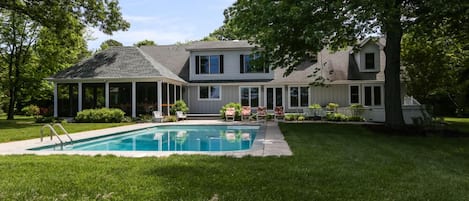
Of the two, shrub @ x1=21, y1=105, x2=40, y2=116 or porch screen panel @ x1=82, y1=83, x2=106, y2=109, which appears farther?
shrub @ x1=21, y1=105, x2=40, y2=116

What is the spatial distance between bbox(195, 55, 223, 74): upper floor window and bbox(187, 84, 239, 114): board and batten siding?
1.28m

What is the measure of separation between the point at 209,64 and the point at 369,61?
11210 mm

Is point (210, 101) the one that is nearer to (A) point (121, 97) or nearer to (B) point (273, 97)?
(B) point (273, 97)

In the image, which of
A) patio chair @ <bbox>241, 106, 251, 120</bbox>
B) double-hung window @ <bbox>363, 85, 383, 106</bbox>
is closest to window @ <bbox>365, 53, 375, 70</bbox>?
double-hung window @ <bbox>363, 85, 383, 106</bbox>

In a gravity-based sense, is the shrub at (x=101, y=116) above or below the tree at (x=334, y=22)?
below

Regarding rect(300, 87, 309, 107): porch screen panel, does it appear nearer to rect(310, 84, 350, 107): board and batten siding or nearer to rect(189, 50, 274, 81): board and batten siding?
rect(310, 84, 350, 107): board and batten siding

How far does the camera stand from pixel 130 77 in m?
21.2

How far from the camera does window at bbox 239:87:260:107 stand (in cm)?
2497

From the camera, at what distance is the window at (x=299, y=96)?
80.1 ft

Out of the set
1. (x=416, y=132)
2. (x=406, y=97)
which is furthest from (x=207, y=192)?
(x=406, y=97)

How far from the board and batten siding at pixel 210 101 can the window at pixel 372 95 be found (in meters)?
8.88

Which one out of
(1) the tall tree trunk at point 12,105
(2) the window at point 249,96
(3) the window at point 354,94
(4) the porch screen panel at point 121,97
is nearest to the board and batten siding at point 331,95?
(3) the window at point 354,94

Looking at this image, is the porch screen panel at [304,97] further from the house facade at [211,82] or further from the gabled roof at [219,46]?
the gabled roof at [219,46]

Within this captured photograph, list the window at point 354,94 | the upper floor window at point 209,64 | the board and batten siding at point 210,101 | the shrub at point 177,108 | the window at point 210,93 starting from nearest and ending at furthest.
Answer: the shrub at point 177,108 → the window at point 354,94 → the board and batten siding at point 210,101 → the window at point 210,93 → the upper floor window at point 209,64
